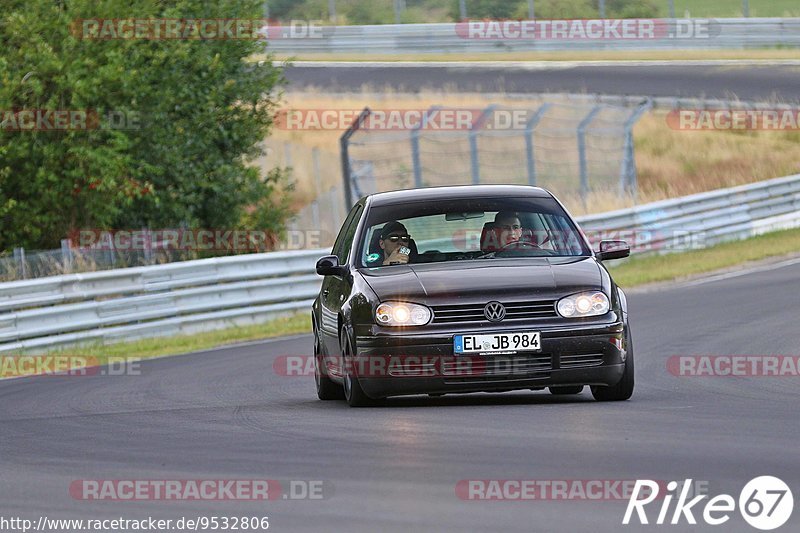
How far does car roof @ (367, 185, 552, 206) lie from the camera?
37.9ft

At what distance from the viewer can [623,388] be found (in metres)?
10.4

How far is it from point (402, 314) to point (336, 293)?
4.56 feet

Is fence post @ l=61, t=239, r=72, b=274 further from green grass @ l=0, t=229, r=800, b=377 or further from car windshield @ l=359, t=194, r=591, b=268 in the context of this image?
car windshield @ l=359, t=194, r=591, b=268

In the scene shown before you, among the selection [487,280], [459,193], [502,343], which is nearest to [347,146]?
[459,193]

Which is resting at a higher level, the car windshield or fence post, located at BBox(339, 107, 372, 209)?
fence post, located at BBox(339, 107, 372, 209)

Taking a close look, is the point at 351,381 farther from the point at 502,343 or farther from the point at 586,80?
the point at 586,80

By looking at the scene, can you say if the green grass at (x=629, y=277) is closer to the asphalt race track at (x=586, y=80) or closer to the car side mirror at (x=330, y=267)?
the car side mirror at (x=330, y=267)

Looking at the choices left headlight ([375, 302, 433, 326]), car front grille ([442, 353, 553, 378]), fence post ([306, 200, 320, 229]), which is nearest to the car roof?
left headlight ([375, 302, 433, 326])

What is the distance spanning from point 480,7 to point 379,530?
4756cm

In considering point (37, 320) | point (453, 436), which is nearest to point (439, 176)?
point (37, 320)

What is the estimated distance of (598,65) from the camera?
151 ft

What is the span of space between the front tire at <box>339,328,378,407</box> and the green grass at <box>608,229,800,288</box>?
1343 centimetres

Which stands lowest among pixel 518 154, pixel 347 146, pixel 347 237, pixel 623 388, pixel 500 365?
pixel 623 388

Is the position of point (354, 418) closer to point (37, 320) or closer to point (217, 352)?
point (217, 352)
